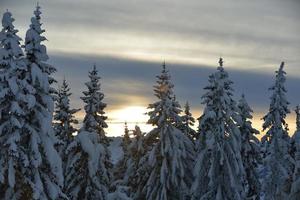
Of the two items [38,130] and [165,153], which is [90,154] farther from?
[38,130]

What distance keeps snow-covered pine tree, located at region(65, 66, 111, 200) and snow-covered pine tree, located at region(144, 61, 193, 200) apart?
3.60m

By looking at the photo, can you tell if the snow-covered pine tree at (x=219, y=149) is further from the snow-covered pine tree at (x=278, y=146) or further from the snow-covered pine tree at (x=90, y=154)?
the snow-covered pine tree at (x=278, y=146)

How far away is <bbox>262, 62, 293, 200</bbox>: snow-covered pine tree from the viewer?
50.2 meters

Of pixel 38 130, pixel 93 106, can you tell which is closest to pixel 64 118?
pixel 93 106

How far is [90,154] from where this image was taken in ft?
109

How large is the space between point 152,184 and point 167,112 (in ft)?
17.9

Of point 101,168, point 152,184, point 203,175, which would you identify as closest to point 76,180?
point 101,168

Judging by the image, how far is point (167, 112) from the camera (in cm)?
3728

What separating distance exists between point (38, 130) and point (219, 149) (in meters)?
16.3

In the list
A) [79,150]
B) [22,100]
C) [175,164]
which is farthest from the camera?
[175,164]

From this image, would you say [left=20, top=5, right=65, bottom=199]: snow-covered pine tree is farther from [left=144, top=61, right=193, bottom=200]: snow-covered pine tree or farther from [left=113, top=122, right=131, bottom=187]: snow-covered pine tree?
[left=113, top=122, right=131, bottom=187]: snow-covered pine tree

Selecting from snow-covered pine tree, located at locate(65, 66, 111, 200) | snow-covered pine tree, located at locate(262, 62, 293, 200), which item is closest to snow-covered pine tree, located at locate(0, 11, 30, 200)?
snow-covered pine tree, located at locate(65, 66, 111, 200)

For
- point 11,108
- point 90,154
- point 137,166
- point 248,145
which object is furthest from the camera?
point 248,145

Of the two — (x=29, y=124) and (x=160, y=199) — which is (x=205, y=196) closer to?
(x=160, y=199)
